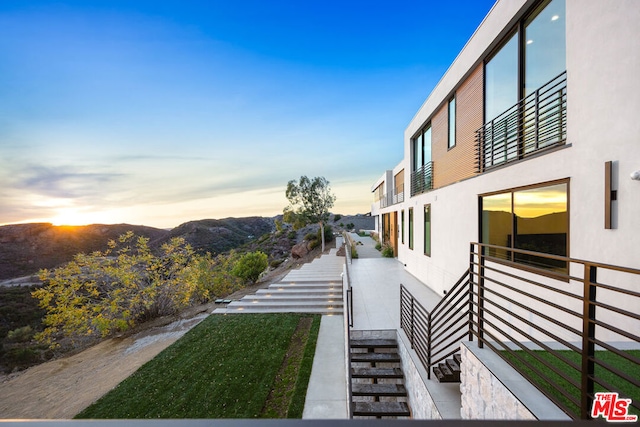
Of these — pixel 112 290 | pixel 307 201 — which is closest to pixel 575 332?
pixel 112 290

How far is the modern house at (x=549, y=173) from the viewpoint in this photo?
3.15 metres

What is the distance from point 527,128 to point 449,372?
4844 millimetres

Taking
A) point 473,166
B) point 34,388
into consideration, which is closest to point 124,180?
point 34,388

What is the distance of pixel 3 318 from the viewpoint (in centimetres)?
1759

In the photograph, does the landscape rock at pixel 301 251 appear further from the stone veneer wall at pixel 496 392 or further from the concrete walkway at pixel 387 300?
the stone veneer wall at pixel 496 392

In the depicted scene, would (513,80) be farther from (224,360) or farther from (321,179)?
(321,179)

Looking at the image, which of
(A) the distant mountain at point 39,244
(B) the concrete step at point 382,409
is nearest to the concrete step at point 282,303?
(B) the concrete step at point 382,409

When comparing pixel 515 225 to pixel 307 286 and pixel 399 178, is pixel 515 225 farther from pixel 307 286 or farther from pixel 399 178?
pixel 399 178

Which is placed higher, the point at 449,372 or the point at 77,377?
the point at 449,372

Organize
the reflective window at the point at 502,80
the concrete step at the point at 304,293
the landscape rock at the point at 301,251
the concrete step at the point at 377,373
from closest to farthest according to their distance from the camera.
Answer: the concrete step at the point at 377,373 < the reflective window at the point at 502,80 < the concrete step at the point at 304,293 < the landscape rock at the point at 301,251

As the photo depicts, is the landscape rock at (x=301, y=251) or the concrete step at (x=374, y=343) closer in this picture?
the concrete step at (x=374, y=343)

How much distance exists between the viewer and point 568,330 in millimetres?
2363

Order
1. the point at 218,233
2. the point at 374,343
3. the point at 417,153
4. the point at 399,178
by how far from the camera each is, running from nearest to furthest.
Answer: the point at 374,343 → the point at 417,153 → the point at 399,178 → the point at 218,233

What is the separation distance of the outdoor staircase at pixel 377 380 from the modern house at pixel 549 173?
2124 millimetres
